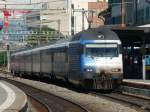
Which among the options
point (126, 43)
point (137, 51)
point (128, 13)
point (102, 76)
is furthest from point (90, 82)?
point (128, 13)

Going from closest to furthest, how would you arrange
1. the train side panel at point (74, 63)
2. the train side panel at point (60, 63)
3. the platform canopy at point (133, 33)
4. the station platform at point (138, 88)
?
1. the station platform at point (138, 88)
2. the train side panel at point (74, 63)
3. the train side panel at point (60, 63)
4. the platform canopy at point (133, 33)

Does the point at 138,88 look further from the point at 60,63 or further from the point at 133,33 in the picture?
the point at 133,33

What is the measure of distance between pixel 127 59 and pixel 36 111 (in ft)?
96.2

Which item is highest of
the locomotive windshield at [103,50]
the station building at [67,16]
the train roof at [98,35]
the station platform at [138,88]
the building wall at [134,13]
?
the station building at [67,16]

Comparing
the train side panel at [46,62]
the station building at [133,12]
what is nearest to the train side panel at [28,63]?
the train side panel at [46,62]

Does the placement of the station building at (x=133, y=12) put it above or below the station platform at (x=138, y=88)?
above

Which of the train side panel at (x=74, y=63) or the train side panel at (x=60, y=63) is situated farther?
the train side panel at (x=60, y=63)

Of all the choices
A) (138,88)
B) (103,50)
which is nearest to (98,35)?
(103,50)

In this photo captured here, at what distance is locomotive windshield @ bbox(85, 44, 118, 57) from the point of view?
94.3 ft

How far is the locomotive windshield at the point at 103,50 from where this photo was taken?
2875cm

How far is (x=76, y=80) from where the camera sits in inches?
1166

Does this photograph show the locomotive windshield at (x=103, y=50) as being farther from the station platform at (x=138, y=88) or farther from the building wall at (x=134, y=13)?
the building wall at (x=134, y=13)

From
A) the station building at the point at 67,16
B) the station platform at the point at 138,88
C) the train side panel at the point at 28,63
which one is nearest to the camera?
the station platform at the point at 138,88

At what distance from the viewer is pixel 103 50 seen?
1136 inches
